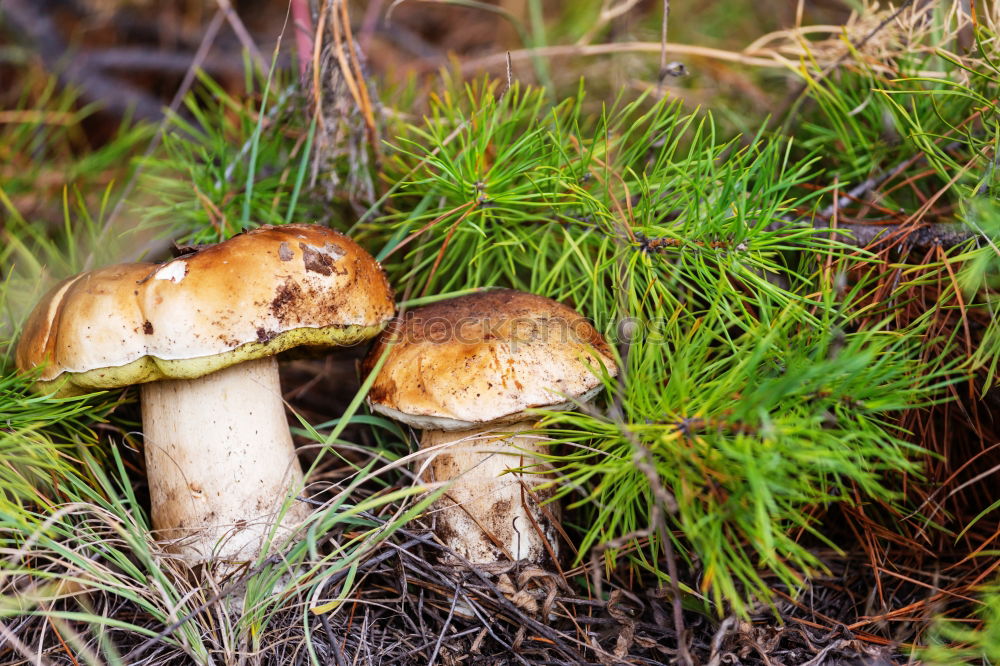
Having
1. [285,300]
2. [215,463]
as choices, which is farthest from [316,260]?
[215,463]

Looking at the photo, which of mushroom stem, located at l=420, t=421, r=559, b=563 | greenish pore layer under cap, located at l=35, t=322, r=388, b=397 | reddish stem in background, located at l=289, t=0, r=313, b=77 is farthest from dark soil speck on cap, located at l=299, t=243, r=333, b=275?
reddish stem in background, located at l=289, t=0, r=313, b=77

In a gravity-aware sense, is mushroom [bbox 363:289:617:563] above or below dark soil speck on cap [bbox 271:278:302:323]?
below

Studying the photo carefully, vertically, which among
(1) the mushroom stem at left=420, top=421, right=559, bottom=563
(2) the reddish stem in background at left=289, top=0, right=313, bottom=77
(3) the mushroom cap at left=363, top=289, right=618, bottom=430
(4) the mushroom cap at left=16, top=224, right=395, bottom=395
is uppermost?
(2) the reddish stem in background at left=289, top=0, right=313, bottom=77

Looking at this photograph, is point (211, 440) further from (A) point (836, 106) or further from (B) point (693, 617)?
(A) point (836, 106)

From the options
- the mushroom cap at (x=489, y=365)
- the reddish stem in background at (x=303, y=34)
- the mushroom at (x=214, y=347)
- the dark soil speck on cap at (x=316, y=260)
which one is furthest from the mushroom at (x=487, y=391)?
the reddish stem in background at (x=303, y=34)

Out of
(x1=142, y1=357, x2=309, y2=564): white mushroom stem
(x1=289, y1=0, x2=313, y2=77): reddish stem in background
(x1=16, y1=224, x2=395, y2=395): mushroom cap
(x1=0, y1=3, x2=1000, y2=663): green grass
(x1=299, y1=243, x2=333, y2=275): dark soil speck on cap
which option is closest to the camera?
(x1=0, y1=3, x2=1000, y2=663): green grass

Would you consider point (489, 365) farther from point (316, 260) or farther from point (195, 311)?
point (195, 311)

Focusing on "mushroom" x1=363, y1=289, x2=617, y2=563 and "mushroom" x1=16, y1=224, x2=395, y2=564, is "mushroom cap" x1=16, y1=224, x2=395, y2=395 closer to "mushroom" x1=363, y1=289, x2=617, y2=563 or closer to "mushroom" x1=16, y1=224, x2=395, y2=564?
"mushroom" x1=16, y1=224, x2=395, y2=564

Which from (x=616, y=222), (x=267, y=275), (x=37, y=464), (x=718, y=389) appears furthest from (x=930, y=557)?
(x=37, y=464)
